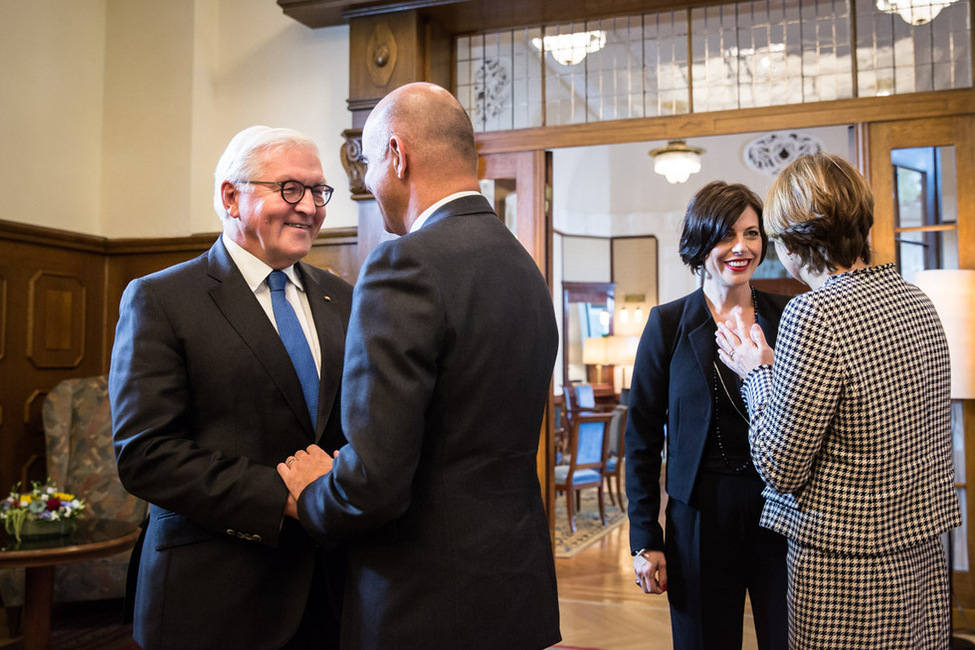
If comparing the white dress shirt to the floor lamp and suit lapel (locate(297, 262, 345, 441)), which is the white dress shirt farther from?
the floor lamp

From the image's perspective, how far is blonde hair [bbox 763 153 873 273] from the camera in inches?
64.3

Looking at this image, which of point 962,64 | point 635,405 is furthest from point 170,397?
point 962,64

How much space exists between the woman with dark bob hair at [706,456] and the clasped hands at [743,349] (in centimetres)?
19

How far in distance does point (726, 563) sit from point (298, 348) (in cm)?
117

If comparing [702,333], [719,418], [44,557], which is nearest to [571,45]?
[702,333]

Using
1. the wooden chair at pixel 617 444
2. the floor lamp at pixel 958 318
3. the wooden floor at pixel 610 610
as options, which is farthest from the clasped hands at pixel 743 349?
the wooden chair at pixel 617 444

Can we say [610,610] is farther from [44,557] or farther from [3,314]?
[3,314]

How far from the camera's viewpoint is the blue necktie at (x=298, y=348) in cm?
174

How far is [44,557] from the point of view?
3.20m

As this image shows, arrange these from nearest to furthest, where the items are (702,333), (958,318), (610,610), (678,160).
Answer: (702,333) < (958,318) < (610,610) < (678,160)

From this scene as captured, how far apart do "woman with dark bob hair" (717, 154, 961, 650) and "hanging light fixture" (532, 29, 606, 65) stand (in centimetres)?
330

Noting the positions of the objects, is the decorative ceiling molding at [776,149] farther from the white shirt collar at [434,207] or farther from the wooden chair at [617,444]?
the white shirt collar at [434,207]

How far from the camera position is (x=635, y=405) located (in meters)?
2.22

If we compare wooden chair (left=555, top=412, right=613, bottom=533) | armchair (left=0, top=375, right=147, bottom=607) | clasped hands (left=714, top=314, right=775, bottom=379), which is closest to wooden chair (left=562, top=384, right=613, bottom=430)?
wooden chair (left=555, top=412, right=613, bottom=533)
